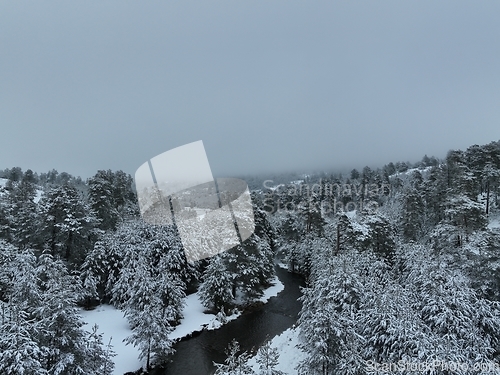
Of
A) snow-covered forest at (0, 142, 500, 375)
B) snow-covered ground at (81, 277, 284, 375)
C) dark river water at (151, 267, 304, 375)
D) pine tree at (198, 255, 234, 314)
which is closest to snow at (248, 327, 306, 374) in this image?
snow-covered forest at (0, 142, 500, 375)

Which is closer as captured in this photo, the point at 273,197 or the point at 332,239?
the point at 332,239

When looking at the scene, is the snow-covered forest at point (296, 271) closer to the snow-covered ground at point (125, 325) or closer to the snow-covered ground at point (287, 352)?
the snow-covered ground at point (287, 352)

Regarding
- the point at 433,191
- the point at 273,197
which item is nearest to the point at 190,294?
the point at 433,191

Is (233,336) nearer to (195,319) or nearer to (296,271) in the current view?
(195,319)

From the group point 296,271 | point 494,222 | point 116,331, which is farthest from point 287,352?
point 494,222

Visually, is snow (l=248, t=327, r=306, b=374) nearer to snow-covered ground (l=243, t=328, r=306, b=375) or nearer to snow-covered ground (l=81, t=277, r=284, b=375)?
snow-covered ground (l=243, t=328, r=306, b=375)

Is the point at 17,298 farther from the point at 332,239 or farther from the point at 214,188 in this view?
the point at 214,188

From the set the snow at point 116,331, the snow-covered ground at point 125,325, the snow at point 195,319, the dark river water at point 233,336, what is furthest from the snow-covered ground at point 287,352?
the snow at point 116,331
